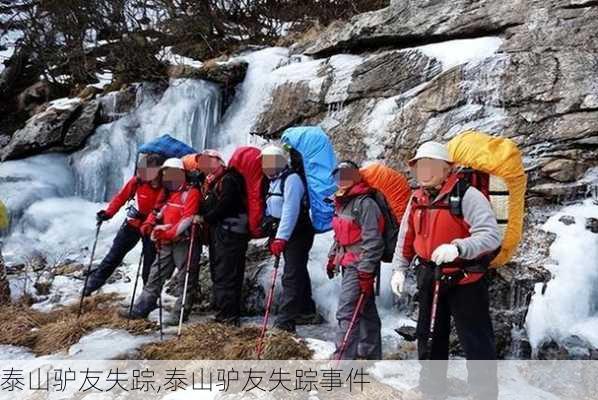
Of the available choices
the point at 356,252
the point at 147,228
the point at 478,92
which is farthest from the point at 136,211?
the point at 478,92

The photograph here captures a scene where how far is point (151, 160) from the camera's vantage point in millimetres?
6500

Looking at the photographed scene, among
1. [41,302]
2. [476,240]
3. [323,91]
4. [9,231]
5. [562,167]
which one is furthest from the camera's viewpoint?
[9,231]

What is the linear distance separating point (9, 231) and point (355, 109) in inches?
317

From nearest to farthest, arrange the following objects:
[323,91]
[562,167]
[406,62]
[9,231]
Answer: [562,167]
[406,62]
[323,91]
[9,231]

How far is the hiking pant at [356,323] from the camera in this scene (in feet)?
15.9

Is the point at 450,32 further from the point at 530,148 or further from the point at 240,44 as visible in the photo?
the point at 240,44

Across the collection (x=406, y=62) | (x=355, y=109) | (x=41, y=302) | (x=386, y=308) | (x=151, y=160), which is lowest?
(x=41, y=302)

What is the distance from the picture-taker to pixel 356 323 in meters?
4.93

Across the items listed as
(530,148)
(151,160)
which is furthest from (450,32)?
(151,160)

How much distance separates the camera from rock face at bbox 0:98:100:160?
13.4 metres

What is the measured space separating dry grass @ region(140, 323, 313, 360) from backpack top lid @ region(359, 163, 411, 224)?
1653 mm

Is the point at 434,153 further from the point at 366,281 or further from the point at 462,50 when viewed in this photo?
the point at 462,50

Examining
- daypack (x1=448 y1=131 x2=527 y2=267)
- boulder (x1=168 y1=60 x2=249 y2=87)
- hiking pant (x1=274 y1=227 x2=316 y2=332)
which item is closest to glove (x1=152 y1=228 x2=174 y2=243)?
hiking pant (x1=274 y1=227 x2=316 y2=332)

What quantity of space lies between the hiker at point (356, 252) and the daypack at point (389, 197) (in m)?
0.05
